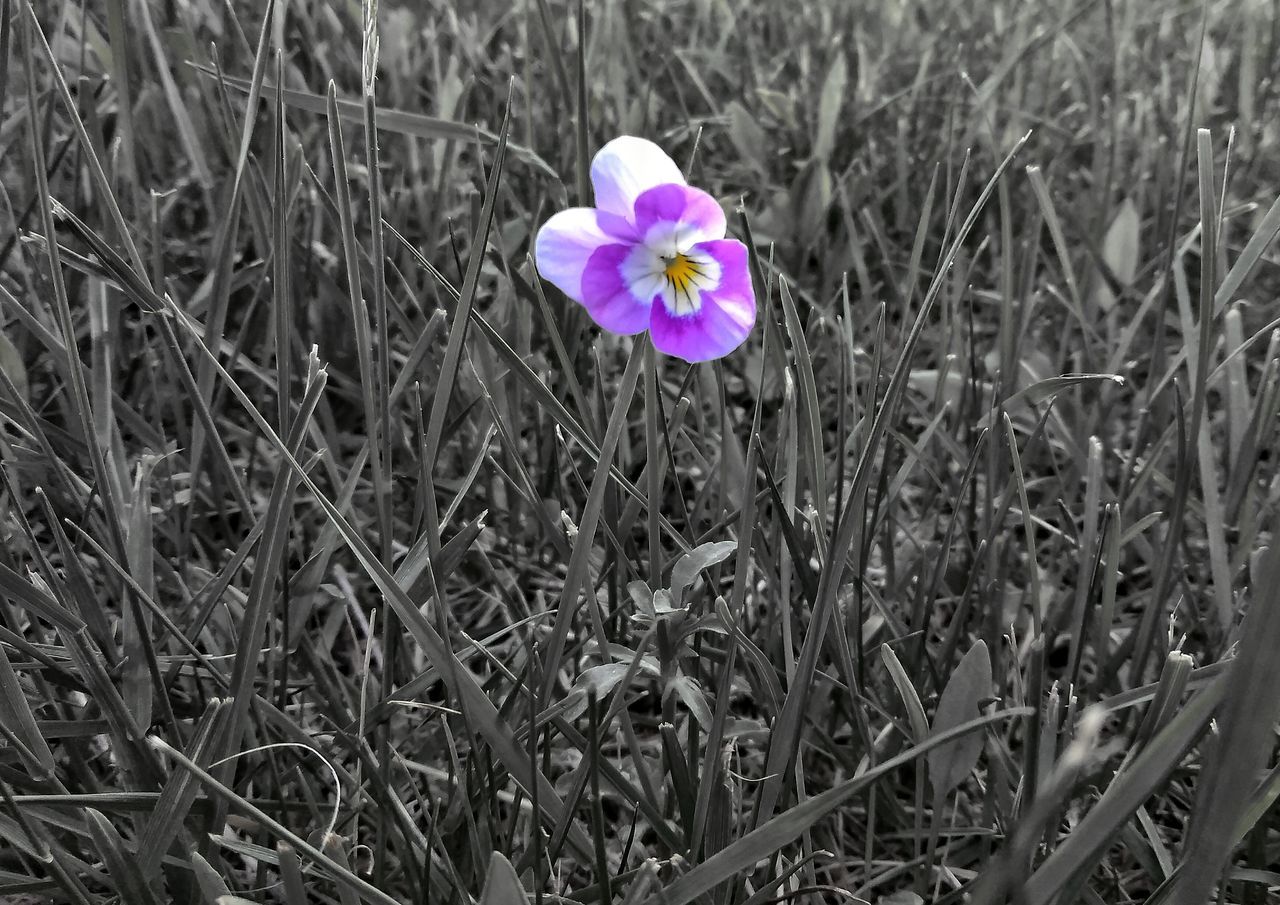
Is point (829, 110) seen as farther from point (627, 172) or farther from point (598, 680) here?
point (598, 680)

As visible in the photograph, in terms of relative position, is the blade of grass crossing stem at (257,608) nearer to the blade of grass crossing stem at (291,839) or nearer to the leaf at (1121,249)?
the blade of grass crossing stem at (291,839)

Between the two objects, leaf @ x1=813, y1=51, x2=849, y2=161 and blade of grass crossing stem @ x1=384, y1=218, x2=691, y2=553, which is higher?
Result: leaf @ x1=813, y1=51, x2=849, y2=161

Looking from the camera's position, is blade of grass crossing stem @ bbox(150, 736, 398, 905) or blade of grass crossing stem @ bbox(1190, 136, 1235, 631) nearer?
blade of grass crossing stem @ bbox(150, 736, 398, 905)

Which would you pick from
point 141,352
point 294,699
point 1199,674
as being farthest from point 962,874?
point 141,352

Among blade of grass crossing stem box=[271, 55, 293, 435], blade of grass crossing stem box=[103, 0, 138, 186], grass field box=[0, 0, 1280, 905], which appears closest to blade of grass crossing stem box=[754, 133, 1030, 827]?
grass field box=[0, 0, 1280, 905]

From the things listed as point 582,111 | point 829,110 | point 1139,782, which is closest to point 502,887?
point 1139,782

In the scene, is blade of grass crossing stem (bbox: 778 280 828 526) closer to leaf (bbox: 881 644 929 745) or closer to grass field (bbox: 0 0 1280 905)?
grass field (bbox: 0 0 1280 905)

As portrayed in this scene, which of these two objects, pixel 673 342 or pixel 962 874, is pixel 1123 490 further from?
pixel 673 342
